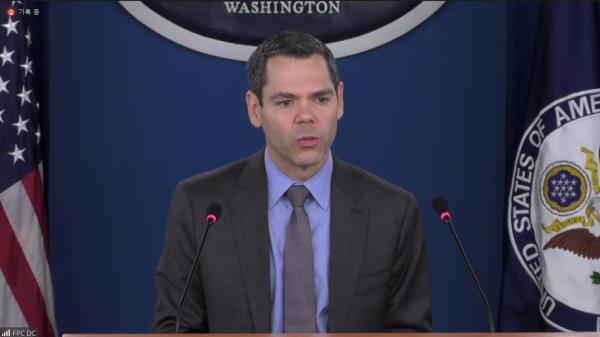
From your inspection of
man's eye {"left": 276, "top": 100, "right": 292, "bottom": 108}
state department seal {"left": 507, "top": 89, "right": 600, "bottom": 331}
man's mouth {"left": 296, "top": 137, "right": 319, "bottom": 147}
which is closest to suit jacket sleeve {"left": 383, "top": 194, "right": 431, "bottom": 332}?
man's mouth {"left": 296, "top": 137, "right": 319, "bottom": 147}

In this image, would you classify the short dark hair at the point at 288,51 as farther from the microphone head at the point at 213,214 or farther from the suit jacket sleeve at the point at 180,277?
the microphone head at the point at 213,214

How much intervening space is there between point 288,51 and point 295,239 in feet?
1.77

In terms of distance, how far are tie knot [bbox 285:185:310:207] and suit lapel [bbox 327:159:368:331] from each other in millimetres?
87

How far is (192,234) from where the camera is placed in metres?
2.64

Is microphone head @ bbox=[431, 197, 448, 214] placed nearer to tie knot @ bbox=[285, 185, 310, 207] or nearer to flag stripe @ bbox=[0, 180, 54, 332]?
tie knot @ bbox=[285, 185, 310, 207]

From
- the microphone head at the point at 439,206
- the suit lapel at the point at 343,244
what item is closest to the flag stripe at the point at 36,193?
the suit lapel at the point at 343,244

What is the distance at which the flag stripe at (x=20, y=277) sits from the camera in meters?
3.40

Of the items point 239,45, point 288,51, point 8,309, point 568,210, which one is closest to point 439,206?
point 288,51

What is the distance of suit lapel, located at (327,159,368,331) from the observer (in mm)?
2543

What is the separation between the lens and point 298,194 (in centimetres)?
265

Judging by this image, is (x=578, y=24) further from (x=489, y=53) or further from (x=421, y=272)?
(x=421, y=272)

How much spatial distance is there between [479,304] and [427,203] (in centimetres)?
50

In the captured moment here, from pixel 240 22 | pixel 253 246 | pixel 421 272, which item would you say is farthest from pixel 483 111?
pixel 253 246

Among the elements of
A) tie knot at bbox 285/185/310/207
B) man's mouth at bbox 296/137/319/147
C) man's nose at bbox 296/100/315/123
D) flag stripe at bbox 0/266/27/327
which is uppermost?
man's nose at bbox 296/100/315/123
